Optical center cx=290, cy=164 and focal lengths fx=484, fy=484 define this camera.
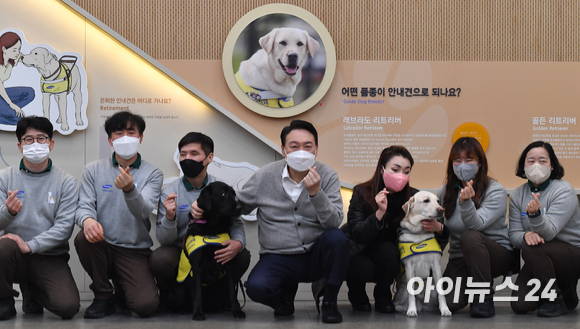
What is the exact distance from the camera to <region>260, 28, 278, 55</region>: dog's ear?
3.89 m

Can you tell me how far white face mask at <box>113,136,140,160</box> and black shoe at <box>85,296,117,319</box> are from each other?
0.94 meters

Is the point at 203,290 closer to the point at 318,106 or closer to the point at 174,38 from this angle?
the point at 318,106

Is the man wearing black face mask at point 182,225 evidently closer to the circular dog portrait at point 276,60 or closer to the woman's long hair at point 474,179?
the circular dog portrait at point 276,60

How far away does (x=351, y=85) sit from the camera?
13.0 ft

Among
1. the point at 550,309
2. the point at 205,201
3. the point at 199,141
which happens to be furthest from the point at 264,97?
the point at 550,309

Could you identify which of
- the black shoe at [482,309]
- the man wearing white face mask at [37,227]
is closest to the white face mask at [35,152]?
the man wearing white face mask at [37,227]

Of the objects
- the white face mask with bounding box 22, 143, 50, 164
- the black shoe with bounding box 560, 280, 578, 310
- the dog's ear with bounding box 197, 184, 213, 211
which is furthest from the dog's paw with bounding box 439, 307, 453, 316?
the white face mask with bounding box 22, 143, 50, 164

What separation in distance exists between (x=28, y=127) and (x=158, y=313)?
1.47 metres

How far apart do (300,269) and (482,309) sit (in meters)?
1.18

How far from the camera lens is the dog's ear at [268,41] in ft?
12.8

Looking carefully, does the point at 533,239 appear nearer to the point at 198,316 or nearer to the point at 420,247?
the point at 420,247

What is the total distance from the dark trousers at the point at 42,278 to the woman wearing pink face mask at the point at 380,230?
1790mm

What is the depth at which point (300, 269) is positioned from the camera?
120 inches

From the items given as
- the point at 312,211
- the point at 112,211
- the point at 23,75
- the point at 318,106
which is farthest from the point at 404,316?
the point at 23,75
